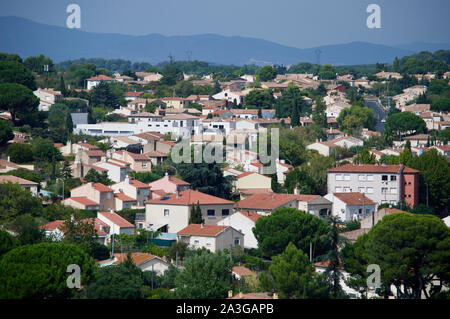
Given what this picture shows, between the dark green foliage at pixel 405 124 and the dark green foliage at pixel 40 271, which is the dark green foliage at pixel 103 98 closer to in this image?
the dark green foliage at pixel 405 124

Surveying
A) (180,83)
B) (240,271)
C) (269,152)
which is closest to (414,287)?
(240,271)

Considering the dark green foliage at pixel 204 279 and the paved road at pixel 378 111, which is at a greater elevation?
the paved road at pixel 378 111

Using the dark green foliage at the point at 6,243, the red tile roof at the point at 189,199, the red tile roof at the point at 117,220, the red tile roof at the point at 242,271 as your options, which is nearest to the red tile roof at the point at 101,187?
the red tile roof at the point at 189,199

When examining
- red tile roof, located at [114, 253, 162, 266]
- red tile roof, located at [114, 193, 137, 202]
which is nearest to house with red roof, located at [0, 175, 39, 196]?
red tile roof, located at [114, 193, 137, 202]

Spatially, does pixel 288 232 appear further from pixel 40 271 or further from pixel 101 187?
pixel 40 271

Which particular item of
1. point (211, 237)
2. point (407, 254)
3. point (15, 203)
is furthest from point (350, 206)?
point (15, 203)

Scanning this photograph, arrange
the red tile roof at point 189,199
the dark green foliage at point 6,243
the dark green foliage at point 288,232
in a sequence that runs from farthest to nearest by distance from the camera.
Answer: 1. the red tile roof at point 189,199
2. the dark green foliage at point 288,232
3. the dark green foliage at point 6,243

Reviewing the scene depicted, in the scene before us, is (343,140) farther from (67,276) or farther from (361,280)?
(67,276)
